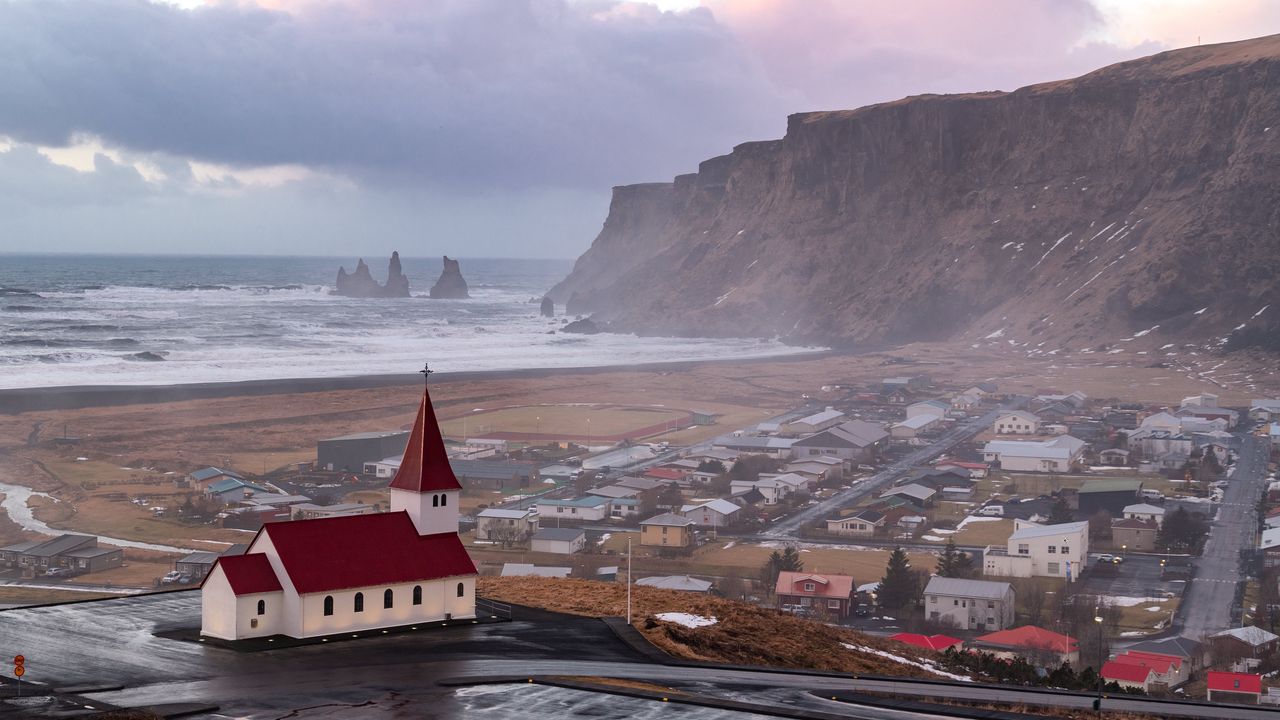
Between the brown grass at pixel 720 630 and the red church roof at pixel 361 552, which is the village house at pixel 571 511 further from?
the red church roof at pixel 361 552

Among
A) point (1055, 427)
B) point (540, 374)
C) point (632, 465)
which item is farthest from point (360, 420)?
point (1055, 427)

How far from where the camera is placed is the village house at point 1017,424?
9888cm

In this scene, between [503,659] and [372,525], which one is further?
[372,525]

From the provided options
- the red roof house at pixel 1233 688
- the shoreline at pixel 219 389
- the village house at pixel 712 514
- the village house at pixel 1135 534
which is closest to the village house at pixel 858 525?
the village house at pixel 712 514

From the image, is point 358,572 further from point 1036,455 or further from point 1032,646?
point 1036,455

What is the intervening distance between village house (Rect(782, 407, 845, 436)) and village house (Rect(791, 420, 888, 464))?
1.75m

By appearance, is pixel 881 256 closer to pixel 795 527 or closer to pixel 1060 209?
pixel 1060 209

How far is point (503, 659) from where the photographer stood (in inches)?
1219

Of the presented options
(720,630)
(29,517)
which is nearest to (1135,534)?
(720,630)

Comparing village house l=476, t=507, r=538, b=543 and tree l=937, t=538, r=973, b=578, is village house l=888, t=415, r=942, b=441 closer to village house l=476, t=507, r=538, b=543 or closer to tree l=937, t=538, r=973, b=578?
tree l=937, t=538, r=973, b=578

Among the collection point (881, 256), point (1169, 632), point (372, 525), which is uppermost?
point (881, 256)

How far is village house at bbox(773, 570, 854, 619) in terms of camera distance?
50844 mm

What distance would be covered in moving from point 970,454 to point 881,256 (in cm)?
10552

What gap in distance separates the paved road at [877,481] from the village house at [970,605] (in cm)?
1382
